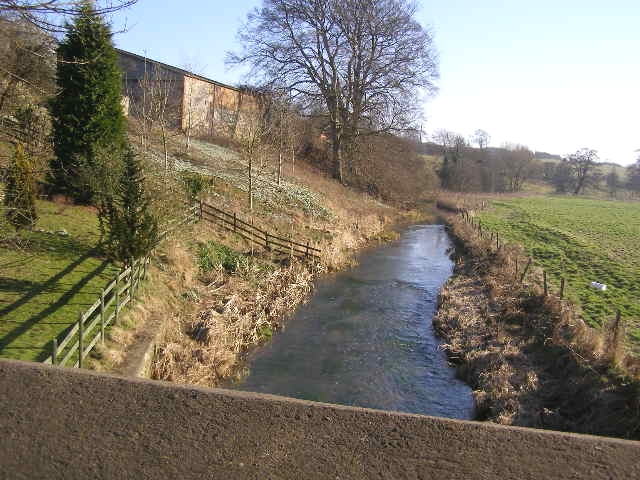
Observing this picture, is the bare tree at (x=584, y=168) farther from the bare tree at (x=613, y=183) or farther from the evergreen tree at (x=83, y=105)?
the evergreen tree at (x=83, y=105)

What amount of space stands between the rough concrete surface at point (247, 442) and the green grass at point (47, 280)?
4.32 metres

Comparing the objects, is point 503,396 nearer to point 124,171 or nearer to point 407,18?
point 124,171

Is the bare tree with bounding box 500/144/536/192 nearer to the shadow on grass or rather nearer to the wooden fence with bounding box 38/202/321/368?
the wooden fence with bounding box 38/202/321/368

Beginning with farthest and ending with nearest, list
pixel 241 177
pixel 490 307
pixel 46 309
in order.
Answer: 1. pixel 241 177
2. pixel 490 307
3. pixel 46 309

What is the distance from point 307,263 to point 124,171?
10.2m

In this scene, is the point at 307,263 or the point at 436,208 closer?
the point at 307,263

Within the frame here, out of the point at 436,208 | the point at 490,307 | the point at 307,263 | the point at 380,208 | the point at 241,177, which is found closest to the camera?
the point at 490,307

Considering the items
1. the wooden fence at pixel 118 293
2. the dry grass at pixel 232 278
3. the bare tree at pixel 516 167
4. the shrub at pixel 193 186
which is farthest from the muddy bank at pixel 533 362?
the bare tree at pixel 516 167

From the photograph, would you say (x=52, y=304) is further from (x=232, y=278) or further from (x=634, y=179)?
(x=634, y=179)

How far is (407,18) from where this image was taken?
37.2 meters

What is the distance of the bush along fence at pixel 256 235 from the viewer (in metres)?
21.9

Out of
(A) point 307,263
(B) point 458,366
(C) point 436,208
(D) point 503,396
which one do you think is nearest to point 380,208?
(C) point 436,208

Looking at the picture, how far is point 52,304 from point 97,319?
75.0 inches

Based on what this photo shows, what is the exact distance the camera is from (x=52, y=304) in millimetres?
11273
